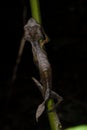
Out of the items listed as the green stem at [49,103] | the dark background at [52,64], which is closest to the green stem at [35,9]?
the green stem at [49,103]

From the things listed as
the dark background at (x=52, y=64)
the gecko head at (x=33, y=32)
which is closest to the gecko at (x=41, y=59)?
the gecko head at (x=33, y=32)

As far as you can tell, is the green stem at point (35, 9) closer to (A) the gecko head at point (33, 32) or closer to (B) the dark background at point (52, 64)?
Result: (A) the gecko head at point (33, 32)

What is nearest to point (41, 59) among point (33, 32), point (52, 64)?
point (33, 32)

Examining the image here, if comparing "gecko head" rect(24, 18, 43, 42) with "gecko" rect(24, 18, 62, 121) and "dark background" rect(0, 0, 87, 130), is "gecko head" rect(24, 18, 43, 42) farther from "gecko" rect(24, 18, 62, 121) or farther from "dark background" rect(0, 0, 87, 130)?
"dark background" rect(0, 0, 87, 130)

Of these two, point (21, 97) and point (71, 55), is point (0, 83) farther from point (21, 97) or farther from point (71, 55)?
point (71, 55)

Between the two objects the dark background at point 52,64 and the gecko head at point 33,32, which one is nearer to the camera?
the gecko head at point 33,32

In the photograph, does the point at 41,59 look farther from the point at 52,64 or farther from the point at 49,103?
the point at 52,64

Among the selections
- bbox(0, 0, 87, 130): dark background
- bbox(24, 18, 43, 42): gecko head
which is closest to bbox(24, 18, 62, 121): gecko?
bbox(24, 18, 43, 42): gecko head

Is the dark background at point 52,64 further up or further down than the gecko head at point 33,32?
further down

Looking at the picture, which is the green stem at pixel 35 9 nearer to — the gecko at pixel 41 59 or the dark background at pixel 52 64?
the gecko at pixel 41 59
